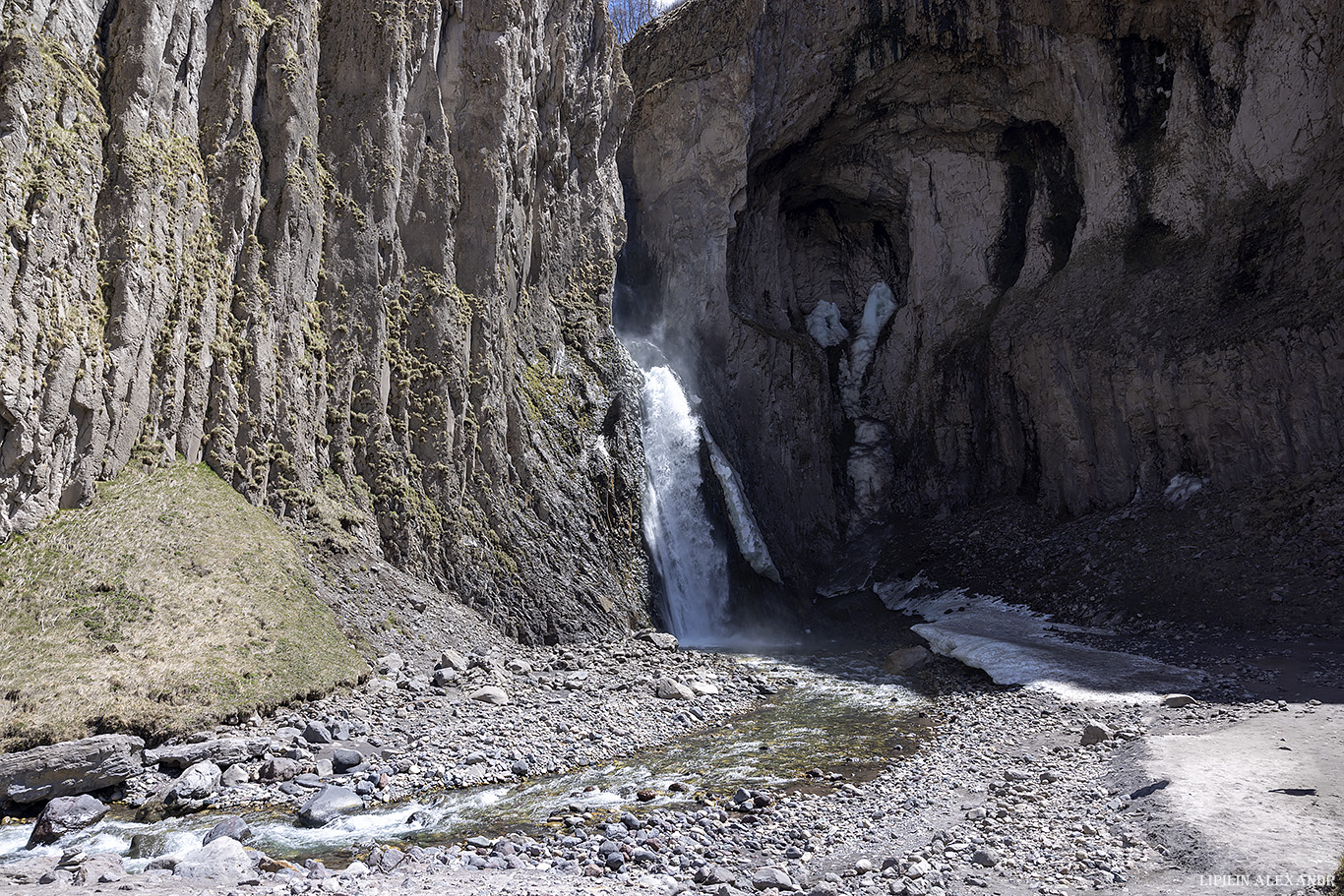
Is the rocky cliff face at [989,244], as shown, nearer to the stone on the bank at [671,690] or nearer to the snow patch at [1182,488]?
the snow patch at [1182,488]

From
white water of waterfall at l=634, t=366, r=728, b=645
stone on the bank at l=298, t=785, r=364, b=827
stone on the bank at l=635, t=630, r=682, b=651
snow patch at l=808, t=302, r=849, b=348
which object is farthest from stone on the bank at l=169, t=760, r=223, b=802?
snow patch at l=808, t=302, r=849, b=348

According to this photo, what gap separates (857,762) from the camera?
40.4 ft

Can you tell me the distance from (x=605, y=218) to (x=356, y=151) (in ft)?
36.7

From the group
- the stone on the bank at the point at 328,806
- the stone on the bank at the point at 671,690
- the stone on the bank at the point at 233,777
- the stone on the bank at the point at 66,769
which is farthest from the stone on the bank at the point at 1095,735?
the stone on the bank at the point at 66,769

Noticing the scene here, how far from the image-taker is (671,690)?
16.0m

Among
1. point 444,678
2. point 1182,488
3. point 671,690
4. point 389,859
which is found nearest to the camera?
point 389,859

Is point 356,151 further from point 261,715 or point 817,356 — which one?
point 817,356

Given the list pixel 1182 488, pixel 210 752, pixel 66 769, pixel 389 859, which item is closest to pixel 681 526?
pixel 1182 488

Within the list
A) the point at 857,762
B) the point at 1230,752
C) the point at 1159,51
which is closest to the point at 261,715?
the point at 857,762

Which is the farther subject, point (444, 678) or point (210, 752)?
point (444, 678)

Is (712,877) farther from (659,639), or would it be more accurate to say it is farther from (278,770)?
(659,639)

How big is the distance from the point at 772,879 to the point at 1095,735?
22.9ft

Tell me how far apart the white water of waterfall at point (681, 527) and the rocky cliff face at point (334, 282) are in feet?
4.96

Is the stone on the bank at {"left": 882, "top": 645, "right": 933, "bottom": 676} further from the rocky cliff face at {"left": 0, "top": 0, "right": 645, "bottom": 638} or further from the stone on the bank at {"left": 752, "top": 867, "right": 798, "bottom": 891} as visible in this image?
the stone on the bank at {"left": 752, "top": 867, "right": 798, "bottom": 891}
